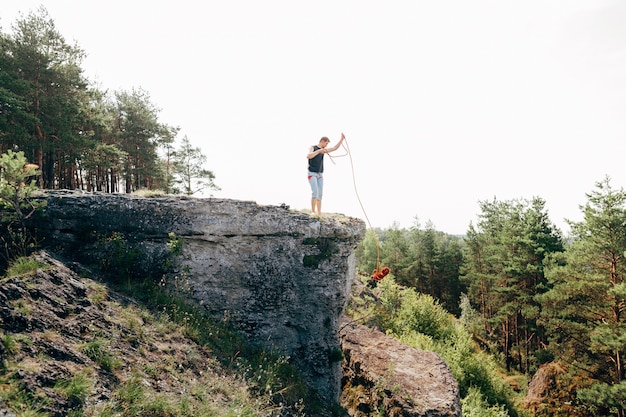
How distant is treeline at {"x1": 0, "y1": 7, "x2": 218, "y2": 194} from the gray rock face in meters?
11.4

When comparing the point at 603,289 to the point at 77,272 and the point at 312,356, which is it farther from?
the point at 77,272

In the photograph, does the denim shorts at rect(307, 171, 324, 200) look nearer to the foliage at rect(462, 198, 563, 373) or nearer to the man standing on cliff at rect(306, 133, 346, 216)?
the man standing on cliff at rect(306, 133, 346, 216)

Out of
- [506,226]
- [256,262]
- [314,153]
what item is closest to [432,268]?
[506,226]

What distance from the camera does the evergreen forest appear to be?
51.7 feet

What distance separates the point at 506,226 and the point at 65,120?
33.3m

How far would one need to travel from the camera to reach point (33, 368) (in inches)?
152

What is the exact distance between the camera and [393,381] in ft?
30.5

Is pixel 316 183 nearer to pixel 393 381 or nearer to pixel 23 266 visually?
pixel 393 381

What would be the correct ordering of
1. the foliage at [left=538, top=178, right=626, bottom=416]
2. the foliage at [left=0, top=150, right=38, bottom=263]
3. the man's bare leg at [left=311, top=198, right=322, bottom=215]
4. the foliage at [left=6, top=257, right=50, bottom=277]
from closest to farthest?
1. the foliage at [left=6, top=257, right=50, bottom=277]
2. the foliage at [left=0, top=150, right=38, bottom=263]
3. the man's bare leg at [left=311, top=198, right=322, bottom=215]
4. the foliage at [left=538, top=178, right=626, bottom=416]

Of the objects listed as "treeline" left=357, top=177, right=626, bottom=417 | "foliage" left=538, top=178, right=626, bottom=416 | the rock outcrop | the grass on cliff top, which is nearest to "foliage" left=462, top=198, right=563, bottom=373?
"treeline" left=357, top=177, right=626, bottom=417

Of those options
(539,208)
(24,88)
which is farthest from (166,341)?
(539,208)

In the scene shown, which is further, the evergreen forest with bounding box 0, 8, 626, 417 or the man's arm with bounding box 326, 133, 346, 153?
the evergreen forest with bounding box 0, 8, 626, 417

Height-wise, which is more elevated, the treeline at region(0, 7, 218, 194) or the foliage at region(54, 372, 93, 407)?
the treeline at region(0, 7, 218, 194)

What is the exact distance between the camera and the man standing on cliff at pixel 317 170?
9160mm
